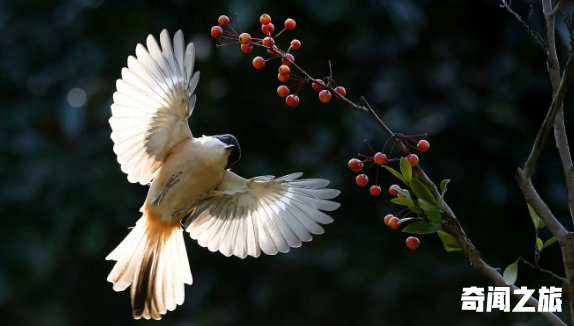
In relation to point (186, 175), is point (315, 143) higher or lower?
higher

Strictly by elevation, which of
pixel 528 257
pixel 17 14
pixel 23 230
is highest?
pixel 17 14

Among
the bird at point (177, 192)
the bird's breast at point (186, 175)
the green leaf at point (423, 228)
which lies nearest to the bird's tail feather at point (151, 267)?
the bird at point (177, 192)

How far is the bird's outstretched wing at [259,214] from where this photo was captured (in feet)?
8.54

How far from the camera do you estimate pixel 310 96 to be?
4.98 meters

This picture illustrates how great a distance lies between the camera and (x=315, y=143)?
15.5ft

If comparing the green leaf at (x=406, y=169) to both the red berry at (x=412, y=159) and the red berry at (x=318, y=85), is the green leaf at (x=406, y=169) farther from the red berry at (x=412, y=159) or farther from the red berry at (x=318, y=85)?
the red berry at (x=318, y=85)

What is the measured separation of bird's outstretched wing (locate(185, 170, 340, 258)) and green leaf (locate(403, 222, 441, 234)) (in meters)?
0.91

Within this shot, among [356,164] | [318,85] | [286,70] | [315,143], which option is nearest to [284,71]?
[286,70]

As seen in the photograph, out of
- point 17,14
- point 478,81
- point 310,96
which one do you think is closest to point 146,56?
point 310,96

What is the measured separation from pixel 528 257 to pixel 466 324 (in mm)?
563

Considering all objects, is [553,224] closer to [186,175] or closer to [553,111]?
[553,111]

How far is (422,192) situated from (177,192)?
107 centimetres

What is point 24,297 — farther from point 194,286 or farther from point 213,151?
point 213,151

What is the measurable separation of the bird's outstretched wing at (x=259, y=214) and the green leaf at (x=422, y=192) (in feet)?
3.07
